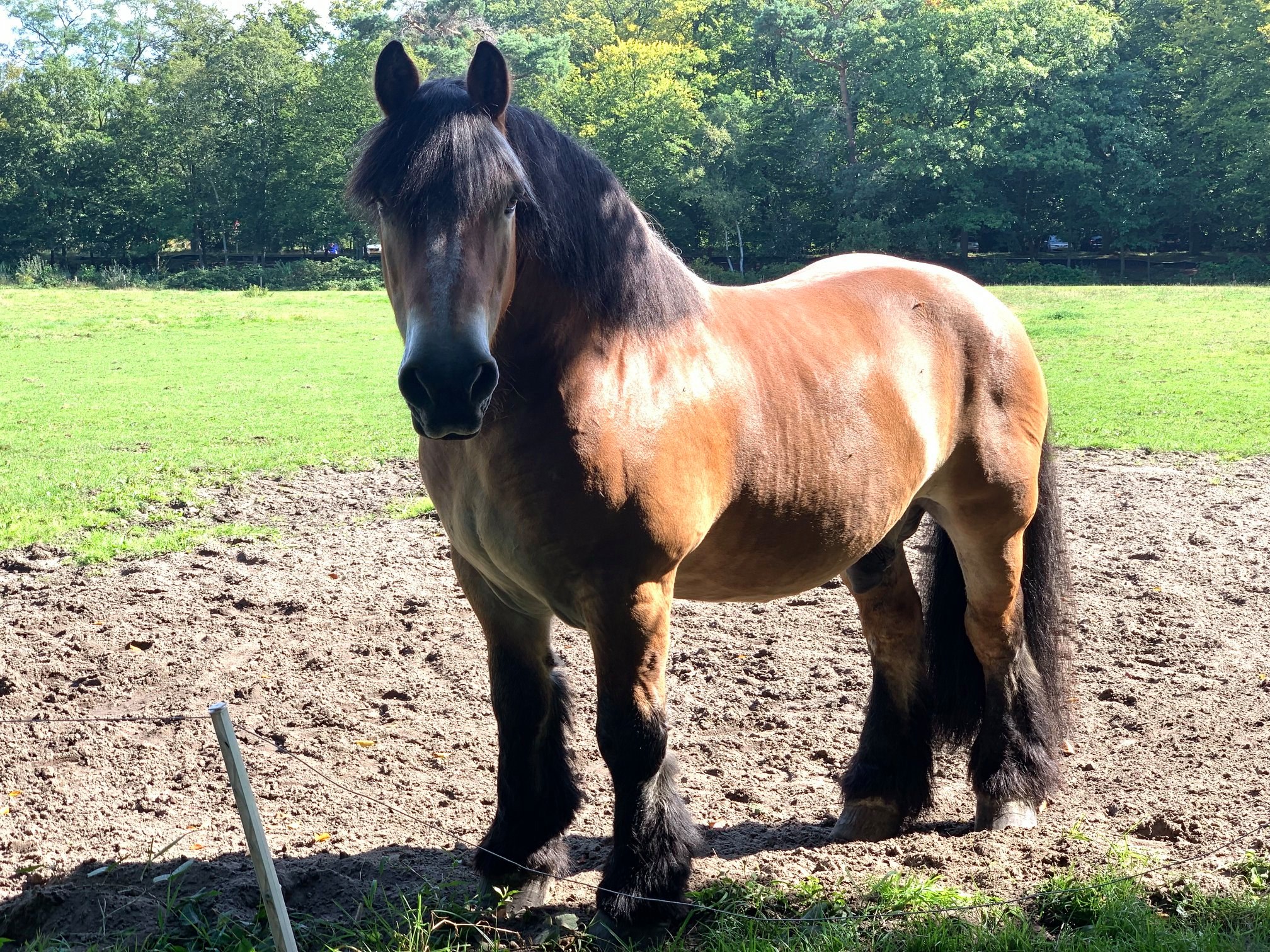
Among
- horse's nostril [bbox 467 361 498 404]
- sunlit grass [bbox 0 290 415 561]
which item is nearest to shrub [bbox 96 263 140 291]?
sunlit grass [bbox 0 290 415 561]

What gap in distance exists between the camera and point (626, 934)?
271cm

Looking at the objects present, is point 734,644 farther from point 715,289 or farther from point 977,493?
point 715,289

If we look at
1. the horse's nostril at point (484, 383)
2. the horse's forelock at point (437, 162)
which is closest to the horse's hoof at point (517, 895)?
the horse's nostril at point (484, 383)

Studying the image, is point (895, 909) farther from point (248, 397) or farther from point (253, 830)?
point (248, 397)

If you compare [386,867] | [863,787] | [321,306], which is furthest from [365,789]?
[321,306]

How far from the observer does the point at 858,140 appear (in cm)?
4275

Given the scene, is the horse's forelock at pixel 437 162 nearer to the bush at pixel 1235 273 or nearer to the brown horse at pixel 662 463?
the brown horse at pixel 662 463

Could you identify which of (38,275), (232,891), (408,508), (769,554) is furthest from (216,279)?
(769,554)

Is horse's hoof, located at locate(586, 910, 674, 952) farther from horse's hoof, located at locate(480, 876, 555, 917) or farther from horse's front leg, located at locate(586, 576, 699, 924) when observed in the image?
horse's hoof, located at locate(480, 876, 555, 917)

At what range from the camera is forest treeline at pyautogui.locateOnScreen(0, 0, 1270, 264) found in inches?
1560

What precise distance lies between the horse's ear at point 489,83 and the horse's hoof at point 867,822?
2533 mm

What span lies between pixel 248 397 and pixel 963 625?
11139 millimetres

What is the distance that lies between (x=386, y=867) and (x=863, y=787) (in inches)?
63.4

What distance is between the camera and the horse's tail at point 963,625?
3.71m
